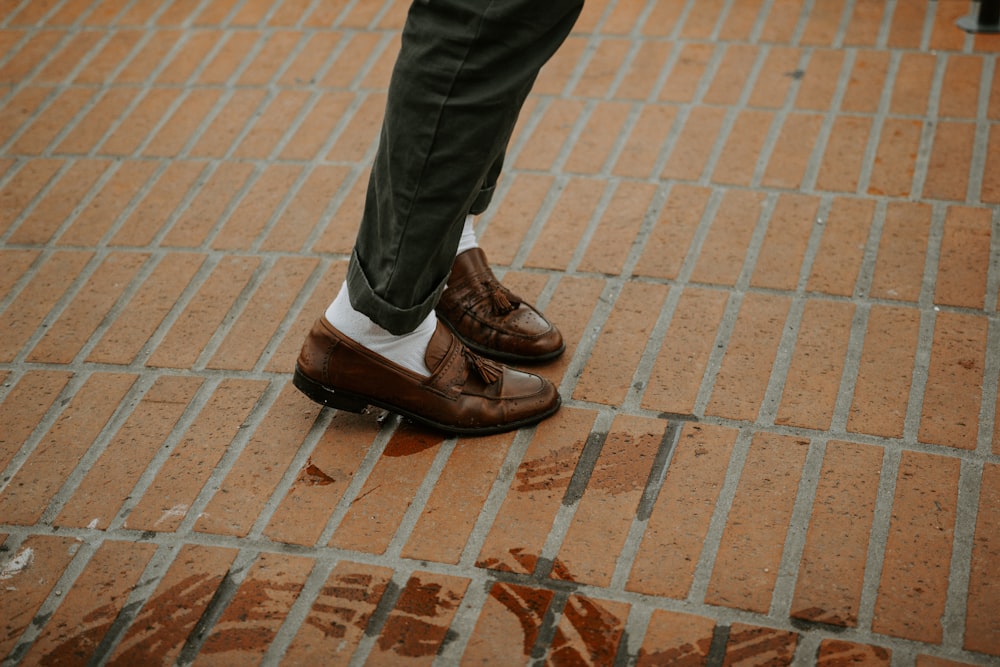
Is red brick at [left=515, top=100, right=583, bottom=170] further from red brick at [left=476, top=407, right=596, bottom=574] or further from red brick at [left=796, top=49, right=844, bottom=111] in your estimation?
red brick at [left=476, top=407, right=596, bottom=574]

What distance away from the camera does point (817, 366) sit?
1816 mm

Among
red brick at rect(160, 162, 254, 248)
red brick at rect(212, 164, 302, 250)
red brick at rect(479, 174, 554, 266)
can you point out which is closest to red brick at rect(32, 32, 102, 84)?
red brick at rect(160, 162, 254, 248)

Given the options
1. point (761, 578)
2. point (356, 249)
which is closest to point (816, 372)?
point (761, 578)

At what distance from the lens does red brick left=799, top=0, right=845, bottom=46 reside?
2.74 m

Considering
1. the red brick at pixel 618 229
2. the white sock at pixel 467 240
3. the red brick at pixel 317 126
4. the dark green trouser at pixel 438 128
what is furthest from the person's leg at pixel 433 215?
the red brick at pixel 317 126

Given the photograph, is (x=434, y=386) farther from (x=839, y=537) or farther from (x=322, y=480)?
(x=839, y=537)

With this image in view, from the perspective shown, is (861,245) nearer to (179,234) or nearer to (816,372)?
(816,372)

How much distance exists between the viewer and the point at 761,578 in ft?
4.75

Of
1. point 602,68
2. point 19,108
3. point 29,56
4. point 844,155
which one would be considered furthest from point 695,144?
point 29,56

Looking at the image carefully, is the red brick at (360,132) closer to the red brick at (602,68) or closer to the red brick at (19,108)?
the red brick at (602,68)

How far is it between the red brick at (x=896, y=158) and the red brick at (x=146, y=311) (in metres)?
1.48

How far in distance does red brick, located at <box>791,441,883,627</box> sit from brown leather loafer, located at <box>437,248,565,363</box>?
0.53 m

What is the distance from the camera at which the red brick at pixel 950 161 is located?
222cm

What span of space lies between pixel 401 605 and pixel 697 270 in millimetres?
964
